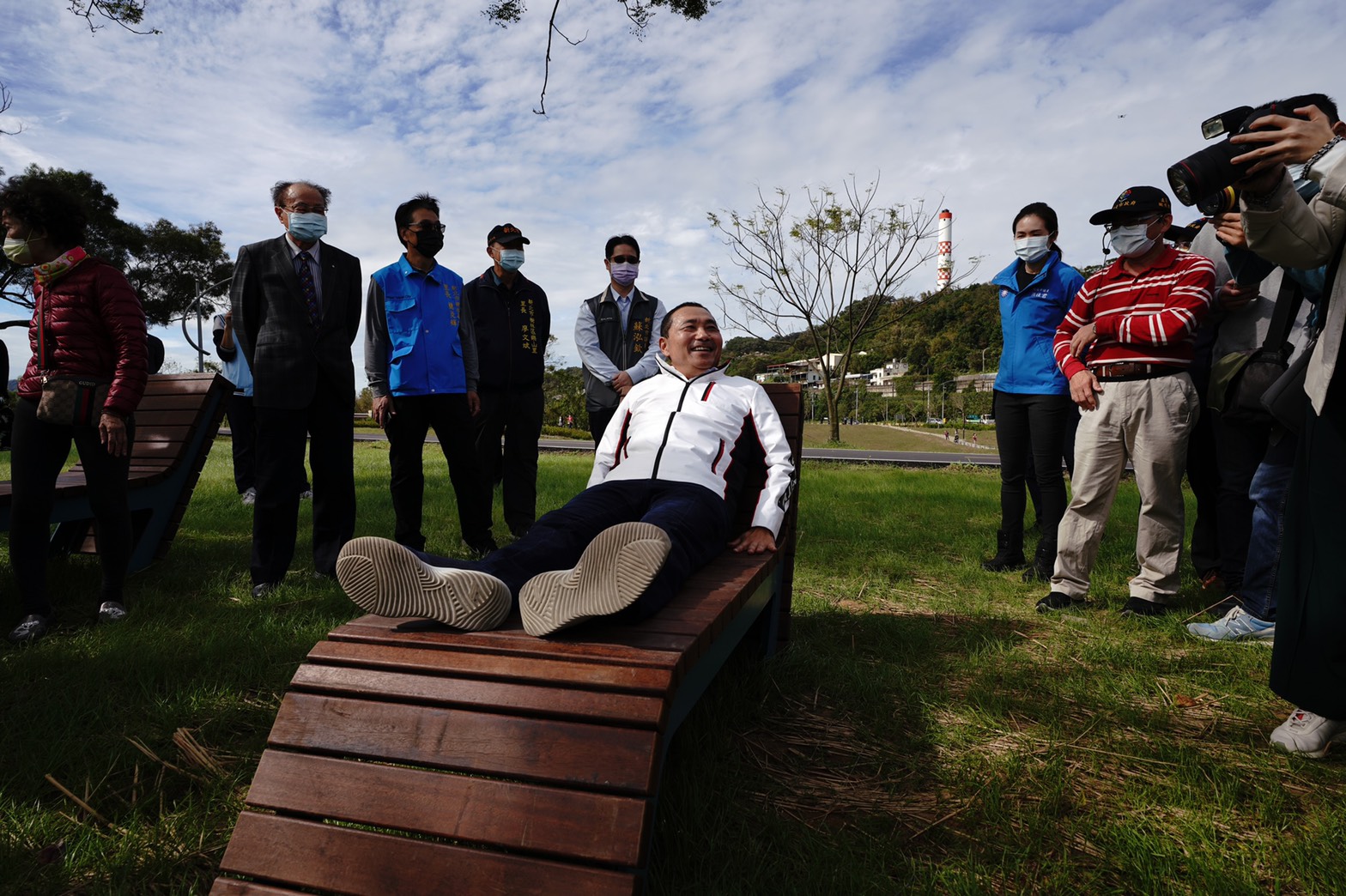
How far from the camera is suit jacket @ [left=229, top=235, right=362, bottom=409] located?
4.04 m

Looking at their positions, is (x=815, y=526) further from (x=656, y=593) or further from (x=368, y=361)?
(x=656, y=593)

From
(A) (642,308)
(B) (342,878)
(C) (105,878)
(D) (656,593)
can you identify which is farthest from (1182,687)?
(A) (642,308)

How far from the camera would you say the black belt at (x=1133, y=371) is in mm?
3607

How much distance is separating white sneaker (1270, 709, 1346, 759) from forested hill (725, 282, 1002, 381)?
2.37 m

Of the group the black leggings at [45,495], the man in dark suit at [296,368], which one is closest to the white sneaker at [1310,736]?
the man in dark suit at [296,368]

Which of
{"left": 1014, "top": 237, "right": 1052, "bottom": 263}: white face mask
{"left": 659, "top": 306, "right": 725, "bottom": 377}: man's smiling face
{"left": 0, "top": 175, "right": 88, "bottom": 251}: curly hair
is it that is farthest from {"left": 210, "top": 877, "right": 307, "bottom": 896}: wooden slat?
{"left": 1014, "top": 237, "right": 1052, "bottom": 263}: white face mask

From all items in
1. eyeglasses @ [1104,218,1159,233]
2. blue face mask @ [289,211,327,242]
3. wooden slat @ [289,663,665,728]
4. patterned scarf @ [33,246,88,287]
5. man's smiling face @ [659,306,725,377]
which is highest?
blue face mask @ [289,211,327,242]

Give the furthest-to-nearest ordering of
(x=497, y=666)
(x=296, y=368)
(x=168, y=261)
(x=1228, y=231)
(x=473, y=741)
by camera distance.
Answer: (x=168, y=261)
(x=296, y=368)
(x=1228, y=231)
(x=497, y=666)
(x=473, y=741)

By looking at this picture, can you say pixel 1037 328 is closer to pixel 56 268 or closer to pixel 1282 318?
pixel 1282 318

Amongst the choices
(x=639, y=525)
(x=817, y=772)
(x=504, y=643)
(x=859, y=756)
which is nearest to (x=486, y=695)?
(x=504, y=643)

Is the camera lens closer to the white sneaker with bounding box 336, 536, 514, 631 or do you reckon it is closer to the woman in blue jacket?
the white sneaker with bounding box 336, 536, 514, 631

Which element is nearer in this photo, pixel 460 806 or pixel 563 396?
pixel 460 806

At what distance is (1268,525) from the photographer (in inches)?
128

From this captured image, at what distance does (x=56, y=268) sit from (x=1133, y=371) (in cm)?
511
